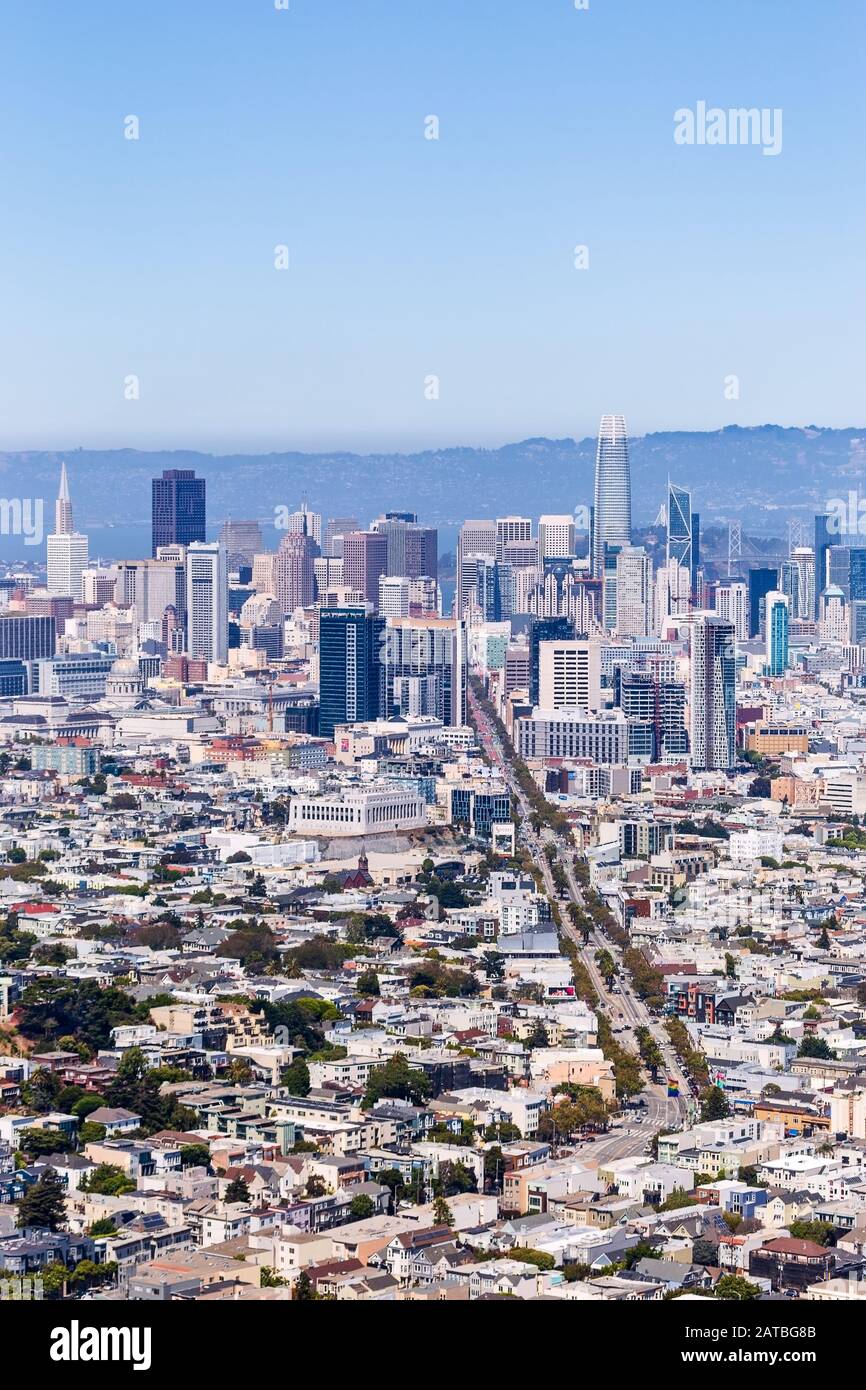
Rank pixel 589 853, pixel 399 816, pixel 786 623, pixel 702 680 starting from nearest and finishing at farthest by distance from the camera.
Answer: pixel 589 853, pixel 399 816, pixel 702 680, pixel 786 623

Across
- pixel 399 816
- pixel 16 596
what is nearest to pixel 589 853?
pixel 399 816

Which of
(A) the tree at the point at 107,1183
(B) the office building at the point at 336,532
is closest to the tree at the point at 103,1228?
(A) the tree at the point at 107,1183

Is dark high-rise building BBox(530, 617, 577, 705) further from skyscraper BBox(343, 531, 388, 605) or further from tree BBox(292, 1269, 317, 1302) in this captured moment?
tree BBox(292, 1269, 317, 1302)

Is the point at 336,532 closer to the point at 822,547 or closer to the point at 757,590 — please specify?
the point at 757,590

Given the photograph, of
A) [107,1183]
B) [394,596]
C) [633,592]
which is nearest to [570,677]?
[394,596]

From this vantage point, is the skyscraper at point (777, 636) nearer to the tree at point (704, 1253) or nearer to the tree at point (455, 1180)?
the tree at point (455, 1180)
